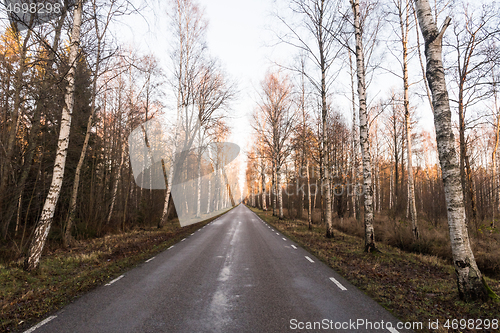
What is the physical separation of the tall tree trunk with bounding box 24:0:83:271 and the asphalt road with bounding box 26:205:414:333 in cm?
240

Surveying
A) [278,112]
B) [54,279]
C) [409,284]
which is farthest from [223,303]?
[278,112]

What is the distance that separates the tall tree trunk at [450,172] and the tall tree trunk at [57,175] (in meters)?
8.44

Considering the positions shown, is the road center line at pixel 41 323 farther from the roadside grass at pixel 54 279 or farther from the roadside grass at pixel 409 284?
the roadside grass at pixel 409 284

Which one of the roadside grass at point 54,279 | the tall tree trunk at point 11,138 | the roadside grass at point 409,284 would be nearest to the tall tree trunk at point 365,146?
the roadside grass at point 409,284

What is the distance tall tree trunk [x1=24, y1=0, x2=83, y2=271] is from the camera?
6.61m

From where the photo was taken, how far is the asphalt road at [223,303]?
3809mm

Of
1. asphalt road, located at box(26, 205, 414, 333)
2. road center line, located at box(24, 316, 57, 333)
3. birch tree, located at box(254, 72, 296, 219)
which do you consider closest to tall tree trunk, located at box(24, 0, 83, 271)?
asphalt road, located at box(26, 205, 414, 333)

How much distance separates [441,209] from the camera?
1867 cm

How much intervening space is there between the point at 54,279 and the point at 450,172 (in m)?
9.11

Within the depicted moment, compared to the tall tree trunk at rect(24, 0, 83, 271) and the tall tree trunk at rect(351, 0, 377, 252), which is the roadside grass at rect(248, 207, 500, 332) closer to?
the tall tree trunk at rect(351, 0, 377, 252)

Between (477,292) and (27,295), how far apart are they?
27.8 feet

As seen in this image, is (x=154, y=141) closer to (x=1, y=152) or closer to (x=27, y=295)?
(x=1, y=152)

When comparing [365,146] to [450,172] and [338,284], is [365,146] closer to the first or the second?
[450,172]

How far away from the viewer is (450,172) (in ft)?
15.7
